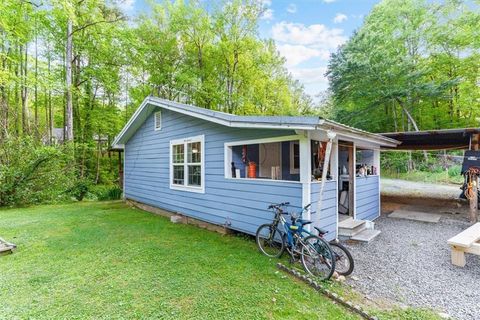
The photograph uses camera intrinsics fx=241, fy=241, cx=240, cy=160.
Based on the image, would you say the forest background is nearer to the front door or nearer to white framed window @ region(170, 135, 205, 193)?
white framed window @ region(170, 135, 205, 193)

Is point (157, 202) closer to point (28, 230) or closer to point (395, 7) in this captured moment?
point (28, 230)

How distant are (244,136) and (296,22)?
36.1 ft

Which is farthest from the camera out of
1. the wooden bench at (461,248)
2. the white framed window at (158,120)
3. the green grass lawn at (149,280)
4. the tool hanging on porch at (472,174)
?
the white framed window at (158,120)

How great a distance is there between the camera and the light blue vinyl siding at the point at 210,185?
14.3 feet

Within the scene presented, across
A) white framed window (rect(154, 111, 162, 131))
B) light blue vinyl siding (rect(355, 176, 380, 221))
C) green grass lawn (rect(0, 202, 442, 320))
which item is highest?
white framed window (rect(154, 111, 162, 131))

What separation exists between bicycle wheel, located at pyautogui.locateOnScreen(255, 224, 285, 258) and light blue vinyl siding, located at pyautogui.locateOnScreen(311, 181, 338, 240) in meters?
0.67

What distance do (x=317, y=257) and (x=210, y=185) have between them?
2886 millimetres

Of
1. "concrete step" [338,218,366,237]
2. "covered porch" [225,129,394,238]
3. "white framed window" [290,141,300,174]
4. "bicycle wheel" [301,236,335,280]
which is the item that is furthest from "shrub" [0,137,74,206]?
"concrete step" [338,218,366,237]

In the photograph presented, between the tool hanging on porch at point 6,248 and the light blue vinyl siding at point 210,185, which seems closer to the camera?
the tool hanging on porch at point 6,248

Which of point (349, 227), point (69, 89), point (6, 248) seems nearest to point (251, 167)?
point (349, 227)

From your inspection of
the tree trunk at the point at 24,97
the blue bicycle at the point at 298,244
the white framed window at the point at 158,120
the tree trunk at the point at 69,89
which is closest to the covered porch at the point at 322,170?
the blue bicycle at the point at 298,244

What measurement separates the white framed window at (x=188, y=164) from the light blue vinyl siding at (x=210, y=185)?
14cm

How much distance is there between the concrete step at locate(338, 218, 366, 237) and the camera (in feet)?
15.6

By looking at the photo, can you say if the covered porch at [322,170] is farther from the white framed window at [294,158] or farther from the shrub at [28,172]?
the shrub at [28,172]
